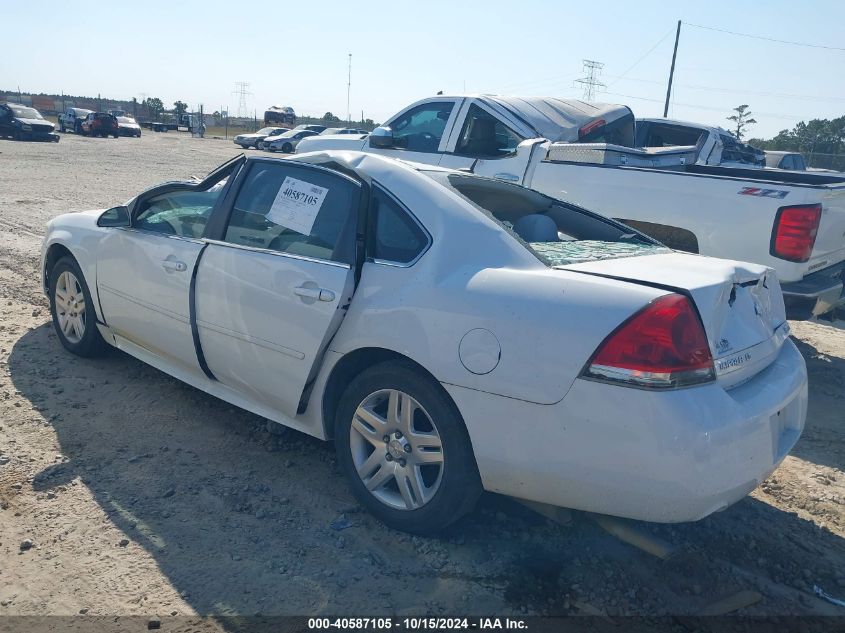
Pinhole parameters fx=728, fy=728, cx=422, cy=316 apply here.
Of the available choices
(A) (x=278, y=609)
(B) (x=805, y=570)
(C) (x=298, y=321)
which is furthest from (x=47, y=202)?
(B) (x=805, y=570)

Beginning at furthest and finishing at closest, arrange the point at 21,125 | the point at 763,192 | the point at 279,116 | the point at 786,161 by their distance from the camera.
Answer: the point at 279,116, the point at 21,125, the point at 786,161, the point at 763,192

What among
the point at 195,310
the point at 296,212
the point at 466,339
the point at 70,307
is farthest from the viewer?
the point at 70,307

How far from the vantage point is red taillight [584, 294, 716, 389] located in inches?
103

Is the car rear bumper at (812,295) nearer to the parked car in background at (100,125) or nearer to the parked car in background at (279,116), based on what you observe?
the parked car in background at (100,125)

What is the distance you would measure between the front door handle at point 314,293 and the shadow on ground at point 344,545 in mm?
990

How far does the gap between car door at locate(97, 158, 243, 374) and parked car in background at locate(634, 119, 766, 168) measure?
6.99m

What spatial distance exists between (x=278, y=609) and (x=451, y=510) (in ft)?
2.58

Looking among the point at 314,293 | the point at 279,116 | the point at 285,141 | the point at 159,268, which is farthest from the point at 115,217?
the point at 279,116

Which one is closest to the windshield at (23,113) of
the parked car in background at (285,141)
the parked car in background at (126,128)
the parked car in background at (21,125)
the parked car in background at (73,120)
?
the parked car in background at (21,125)

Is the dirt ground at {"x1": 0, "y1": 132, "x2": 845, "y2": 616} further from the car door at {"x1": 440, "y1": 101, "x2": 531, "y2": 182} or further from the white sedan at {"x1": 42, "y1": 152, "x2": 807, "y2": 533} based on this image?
the car door at {"x1": 440, "y1": 101, "x2": 531, "y2": 182}

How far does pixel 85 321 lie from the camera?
5.02 metres

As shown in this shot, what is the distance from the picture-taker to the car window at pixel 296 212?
3.52 meters

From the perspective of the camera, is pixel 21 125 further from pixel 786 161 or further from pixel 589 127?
pixel 589 127

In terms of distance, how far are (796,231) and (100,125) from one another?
47.0 metres
